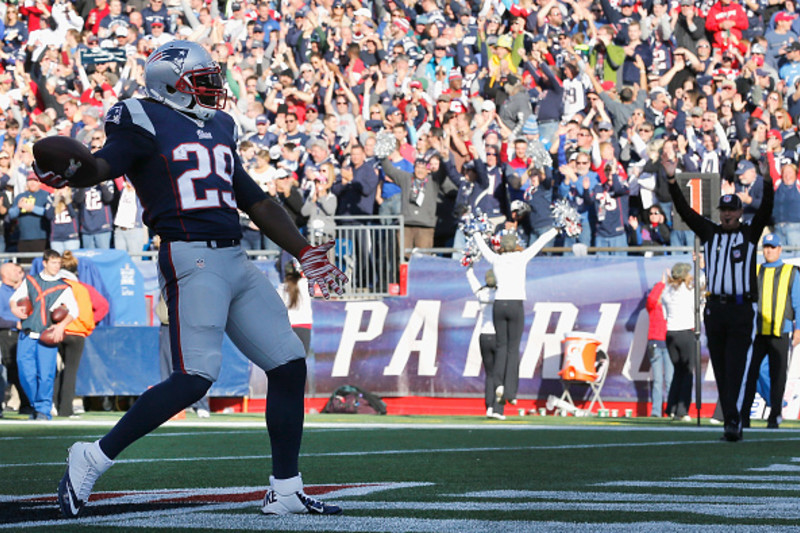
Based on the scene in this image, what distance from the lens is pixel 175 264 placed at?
18.9 ft

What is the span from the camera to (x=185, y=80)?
5.88m

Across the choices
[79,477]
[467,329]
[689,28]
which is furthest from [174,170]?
[689,28]

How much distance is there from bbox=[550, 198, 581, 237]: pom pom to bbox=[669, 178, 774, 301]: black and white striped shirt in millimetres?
4593

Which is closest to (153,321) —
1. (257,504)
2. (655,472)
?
(655,472)

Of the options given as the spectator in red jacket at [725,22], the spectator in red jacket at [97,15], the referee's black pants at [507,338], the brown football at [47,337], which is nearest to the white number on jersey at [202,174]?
the brown football at [47,337]

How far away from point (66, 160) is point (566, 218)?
477 inches

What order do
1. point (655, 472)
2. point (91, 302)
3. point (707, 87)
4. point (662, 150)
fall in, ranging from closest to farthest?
point (655, 472), point (91, 302), point (662, 150), point (707, 87)

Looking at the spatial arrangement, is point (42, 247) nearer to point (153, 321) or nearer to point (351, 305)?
point (153, 321)

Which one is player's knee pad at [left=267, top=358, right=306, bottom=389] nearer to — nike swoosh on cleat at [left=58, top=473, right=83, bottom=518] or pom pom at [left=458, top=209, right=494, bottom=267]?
nike swoosh on cleat at [left=58, top=473, right=83, bottom=518]

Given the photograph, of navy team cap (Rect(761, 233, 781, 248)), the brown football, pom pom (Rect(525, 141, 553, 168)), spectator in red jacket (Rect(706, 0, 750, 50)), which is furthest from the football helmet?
spectator in red jacket (Rect(706, 0, 750, 50))

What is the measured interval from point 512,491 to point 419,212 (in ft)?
39.6

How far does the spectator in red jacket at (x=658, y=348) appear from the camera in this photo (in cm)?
1747

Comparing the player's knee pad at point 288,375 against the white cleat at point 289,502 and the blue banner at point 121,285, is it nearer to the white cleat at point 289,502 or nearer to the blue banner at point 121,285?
the white cleat at point 289,502

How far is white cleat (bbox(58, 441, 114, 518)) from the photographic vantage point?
18.3ft
